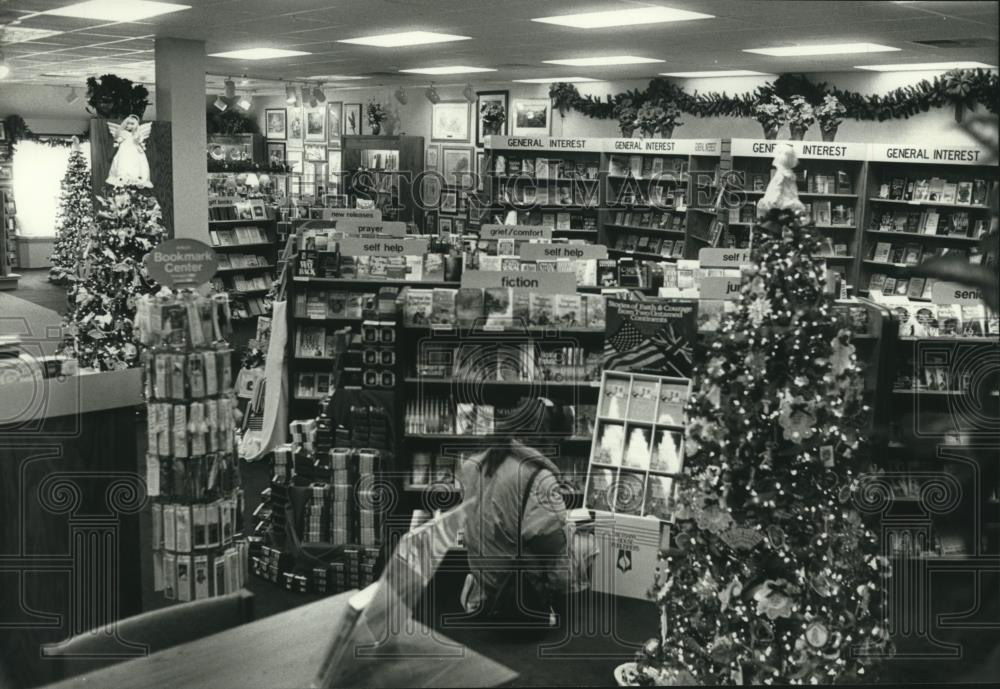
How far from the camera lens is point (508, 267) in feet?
25.2

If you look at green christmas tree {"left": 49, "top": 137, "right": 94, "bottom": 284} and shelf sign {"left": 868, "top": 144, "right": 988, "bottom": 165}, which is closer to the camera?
shelf sign {"left": 868, "top": 144, "right": 988, "bottom": 165}

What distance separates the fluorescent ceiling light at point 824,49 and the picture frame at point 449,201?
23.2 feet

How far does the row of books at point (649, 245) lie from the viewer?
1208cm

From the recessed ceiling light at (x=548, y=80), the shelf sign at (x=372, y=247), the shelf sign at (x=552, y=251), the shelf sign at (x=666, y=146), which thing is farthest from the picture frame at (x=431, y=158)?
the shelf sign at (x=372, y=247)

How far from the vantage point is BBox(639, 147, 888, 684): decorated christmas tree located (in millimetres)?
3713

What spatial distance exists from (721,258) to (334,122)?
12005 millimetres

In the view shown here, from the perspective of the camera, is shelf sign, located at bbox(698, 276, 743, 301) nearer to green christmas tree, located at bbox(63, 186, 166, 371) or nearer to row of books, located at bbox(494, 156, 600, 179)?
green christmas tree, located at bbox(63, 186, 166, 371)

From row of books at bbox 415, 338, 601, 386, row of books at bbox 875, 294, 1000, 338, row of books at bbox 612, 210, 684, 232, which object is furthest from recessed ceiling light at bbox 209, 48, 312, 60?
row of books at bbox 875, 294, 1000, 338

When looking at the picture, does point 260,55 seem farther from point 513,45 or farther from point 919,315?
point 919,315

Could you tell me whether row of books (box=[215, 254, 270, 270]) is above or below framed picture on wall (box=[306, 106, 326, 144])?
below

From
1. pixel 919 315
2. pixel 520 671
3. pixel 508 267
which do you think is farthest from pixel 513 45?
pixel 520 671

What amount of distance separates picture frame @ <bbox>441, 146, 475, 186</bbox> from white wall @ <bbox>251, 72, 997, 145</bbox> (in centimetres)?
39

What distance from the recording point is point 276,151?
18922 millimetres

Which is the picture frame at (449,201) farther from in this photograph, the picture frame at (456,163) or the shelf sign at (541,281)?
the shelf sign at (541,281)
